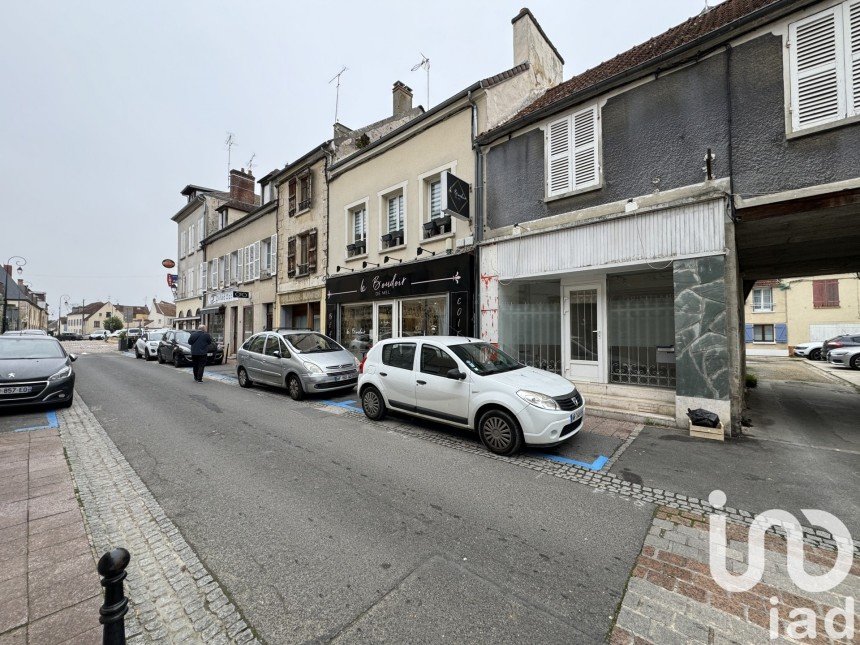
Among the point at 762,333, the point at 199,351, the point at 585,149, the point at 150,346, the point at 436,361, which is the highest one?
the point at 585,149

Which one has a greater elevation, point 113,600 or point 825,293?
point 825,293

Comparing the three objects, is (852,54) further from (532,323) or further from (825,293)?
(825,293)

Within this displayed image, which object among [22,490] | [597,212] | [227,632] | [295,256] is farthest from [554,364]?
[295,256]

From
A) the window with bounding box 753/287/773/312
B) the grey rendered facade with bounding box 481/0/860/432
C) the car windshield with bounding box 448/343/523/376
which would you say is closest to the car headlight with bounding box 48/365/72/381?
the car windshield with bounding box 448/343/523/376

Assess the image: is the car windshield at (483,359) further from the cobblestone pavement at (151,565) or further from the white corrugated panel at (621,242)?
the cobblestone pavement at (151,565)

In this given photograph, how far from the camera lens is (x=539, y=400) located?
5.04 meters

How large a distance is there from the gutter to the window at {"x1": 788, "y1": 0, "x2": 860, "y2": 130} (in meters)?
0.37

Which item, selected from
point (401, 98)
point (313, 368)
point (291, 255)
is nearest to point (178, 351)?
point (291, 255)

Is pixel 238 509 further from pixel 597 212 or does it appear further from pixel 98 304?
pixel 98 304

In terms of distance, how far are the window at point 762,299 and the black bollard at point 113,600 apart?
33434 millimetres

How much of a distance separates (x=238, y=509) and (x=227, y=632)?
1.58m

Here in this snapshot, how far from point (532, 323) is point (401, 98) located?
39.4 feet

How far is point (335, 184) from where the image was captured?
14.6m

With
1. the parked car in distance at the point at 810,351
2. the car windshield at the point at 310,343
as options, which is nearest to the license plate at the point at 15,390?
the car windshield at the point at 310,343
